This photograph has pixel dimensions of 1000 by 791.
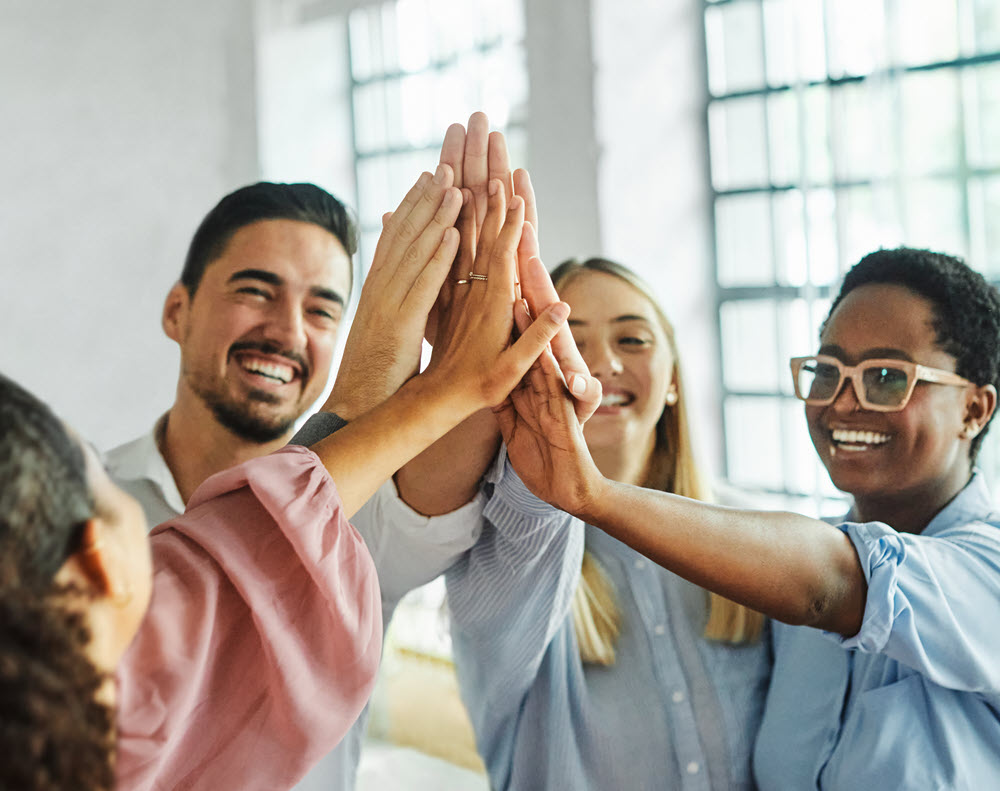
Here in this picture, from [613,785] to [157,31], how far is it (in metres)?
2.45

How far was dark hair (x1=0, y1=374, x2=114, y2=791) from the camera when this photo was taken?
624 mm

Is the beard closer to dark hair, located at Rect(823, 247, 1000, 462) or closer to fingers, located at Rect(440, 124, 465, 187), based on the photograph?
fingers, located at Rect(440, 124, 465, 187)

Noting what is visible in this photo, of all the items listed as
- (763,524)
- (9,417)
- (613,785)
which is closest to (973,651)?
(763,524)

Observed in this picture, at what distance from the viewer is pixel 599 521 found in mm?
Result: 1198

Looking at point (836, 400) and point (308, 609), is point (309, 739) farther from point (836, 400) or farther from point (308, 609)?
point (836, 400)

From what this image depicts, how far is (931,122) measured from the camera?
319 cm

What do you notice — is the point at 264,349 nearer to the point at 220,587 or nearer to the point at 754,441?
the point at 220,587

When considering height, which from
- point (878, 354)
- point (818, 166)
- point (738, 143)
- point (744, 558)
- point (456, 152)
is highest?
point (738, 143)

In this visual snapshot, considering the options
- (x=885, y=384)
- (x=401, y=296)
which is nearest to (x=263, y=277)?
(x=401, y=296)

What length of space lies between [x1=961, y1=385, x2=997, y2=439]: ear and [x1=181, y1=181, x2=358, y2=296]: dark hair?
1073mm

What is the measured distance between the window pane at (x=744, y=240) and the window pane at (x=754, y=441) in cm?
49

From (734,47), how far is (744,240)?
752mm

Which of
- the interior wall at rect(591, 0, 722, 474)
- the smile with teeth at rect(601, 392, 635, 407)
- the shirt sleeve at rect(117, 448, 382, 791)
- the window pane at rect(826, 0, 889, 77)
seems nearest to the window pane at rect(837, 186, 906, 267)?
the window pane at rect(826, 0, 889, 77)

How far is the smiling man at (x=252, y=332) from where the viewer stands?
63.4 inches
